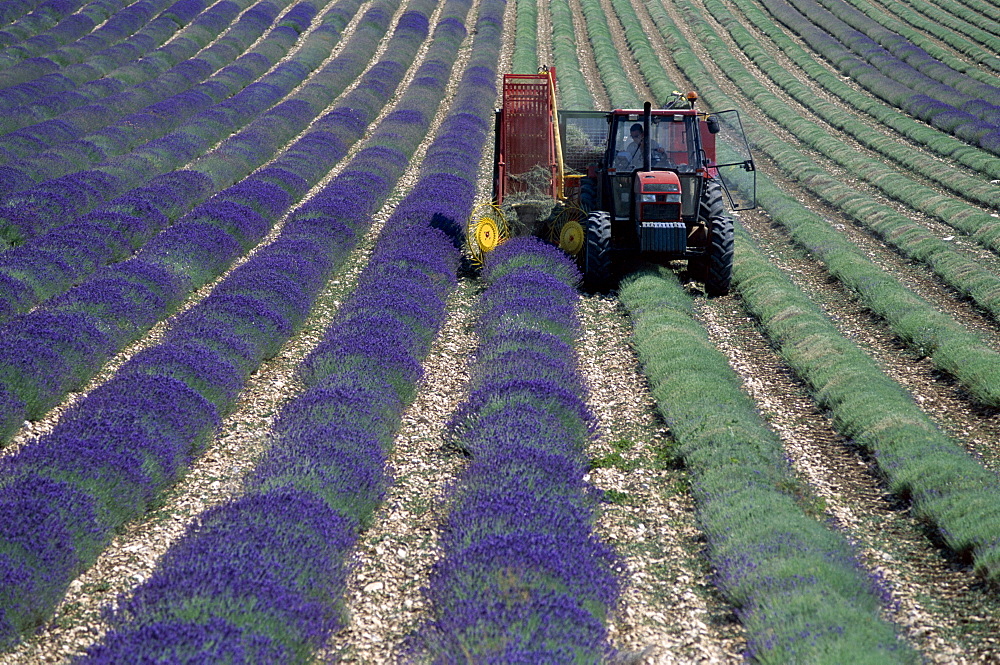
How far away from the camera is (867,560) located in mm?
6387

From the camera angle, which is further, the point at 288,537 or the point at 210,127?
the point at 210,127

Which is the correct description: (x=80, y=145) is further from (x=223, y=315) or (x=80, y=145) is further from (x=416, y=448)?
(x=416, y=448)

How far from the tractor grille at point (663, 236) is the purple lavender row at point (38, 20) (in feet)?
69.2

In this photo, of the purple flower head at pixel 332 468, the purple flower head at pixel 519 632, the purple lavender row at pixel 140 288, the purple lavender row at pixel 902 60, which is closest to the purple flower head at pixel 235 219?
the purple lavender row at pixel 140 288

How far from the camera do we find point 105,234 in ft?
41.0

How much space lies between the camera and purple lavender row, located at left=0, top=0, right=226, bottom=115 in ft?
65.9

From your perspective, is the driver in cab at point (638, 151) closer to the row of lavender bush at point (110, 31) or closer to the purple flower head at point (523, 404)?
the purple flower head at point (523, 404)

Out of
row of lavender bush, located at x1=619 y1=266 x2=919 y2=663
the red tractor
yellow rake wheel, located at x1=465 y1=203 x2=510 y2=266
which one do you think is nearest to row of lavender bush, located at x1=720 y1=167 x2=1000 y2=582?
row of lavender bush, located at x1=619 y1=266 x2=919 y2=663

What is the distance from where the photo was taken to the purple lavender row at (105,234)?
10.6 m

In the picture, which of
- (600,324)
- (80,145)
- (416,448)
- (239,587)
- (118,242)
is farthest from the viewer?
(80,145)

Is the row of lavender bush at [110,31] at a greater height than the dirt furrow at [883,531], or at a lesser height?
lesser

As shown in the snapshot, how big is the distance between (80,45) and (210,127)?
29.0 ft

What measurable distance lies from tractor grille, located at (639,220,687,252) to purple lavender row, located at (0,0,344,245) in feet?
27.2

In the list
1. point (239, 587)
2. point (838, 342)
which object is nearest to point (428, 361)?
point (838, 342)
